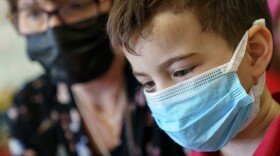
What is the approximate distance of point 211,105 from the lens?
31.8 inches

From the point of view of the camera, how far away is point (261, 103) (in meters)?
0.86

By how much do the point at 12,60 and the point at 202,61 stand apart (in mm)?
1281

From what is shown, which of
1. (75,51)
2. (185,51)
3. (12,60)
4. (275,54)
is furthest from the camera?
(12,60)

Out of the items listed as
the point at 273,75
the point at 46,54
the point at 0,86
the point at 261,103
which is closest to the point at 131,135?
the point at 46,54

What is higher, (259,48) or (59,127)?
(259,48)

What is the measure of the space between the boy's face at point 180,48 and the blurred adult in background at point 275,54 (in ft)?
1.27

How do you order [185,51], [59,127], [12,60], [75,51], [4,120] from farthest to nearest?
[12,60]
[4,120]
[59,127]
[75,51]
[185,51]

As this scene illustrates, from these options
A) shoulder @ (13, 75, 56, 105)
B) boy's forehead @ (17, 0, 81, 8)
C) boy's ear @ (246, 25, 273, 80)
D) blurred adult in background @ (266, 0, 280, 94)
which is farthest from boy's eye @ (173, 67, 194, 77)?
shoulder @ (13, 75, 56, 105)

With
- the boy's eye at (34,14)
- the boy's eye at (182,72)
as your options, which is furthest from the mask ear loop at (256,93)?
the boy's eye at (34,14)

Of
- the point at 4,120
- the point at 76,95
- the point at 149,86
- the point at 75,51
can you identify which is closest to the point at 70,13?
the point at 75,51

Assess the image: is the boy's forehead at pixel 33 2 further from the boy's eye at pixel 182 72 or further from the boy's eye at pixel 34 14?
the boy's eye at pixel 182 72

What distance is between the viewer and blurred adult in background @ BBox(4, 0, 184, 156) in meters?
1.30

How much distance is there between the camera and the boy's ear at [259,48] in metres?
0.82

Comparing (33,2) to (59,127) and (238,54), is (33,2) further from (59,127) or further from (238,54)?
(238,54)
